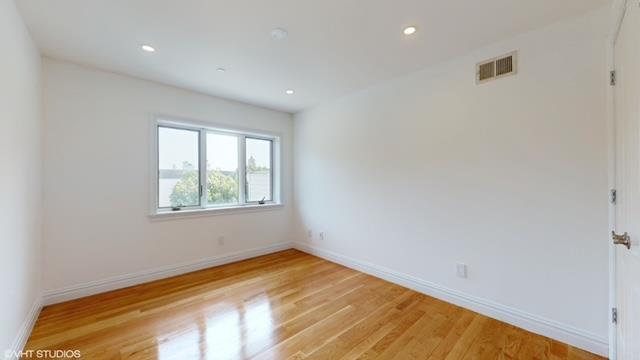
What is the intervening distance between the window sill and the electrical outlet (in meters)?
2.82

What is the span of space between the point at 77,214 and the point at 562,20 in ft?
15.4

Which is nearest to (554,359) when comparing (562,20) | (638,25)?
(638,25)

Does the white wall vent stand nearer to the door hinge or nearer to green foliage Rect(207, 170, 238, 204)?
the door hinge

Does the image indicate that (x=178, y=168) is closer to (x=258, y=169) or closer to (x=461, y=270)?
(x=258, y=169)

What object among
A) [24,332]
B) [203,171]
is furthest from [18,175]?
[203,171]

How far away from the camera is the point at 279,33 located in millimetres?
2098

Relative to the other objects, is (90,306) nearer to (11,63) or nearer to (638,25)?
(11,63)

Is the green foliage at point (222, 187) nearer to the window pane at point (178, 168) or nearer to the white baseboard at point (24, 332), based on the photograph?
the window pane at point (178, 168)

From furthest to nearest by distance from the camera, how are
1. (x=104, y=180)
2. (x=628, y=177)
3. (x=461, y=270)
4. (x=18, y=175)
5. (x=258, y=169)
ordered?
(x=258, y=169) < (x=104, y=180) < (x=461, y=270) < (x=18, y=175) < (x=628, y=177)

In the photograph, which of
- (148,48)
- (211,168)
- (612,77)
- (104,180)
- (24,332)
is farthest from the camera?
(211,168)

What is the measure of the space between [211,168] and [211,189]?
31 cm

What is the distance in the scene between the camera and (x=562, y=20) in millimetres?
1931

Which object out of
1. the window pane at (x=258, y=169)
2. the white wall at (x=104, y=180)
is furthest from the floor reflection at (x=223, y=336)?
the window pane at (x=258, y=169)

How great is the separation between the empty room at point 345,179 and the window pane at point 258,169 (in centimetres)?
66
